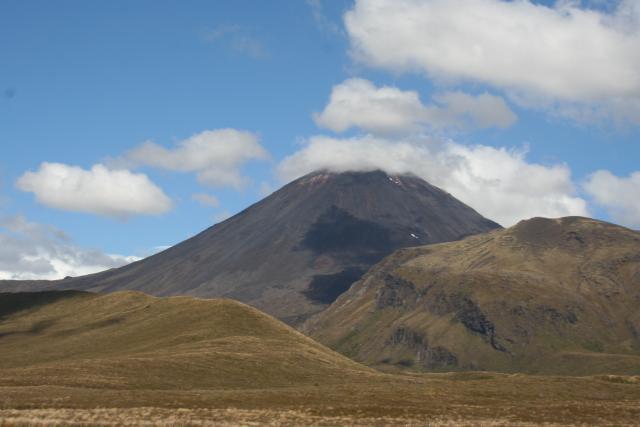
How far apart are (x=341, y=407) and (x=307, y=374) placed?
54.1m

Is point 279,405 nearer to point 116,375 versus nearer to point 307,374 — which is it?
point 116,375

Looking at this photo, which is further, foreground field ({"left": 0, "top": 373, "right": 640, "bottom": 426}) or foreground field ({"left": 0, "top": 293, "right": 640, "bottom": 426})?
foreground field ({"left": 0, "top": 293, "right": 640, "bottom": 426})

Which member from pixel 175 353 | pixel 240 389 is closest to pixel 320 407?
pixel 240 389

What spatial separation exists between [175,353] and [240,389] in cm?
3039

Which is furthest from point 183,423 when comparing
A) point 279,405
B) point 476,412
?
point 476,412

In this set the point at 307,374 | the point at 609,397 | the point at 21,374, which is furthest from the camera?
the point at 307,374

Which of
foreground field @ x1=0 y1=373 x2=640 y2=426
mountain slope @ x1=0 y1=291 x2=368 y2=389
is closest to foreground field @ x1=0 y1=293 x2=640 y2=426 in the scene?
foreground field @ x1=0 y1=373 x2=640 y2=426

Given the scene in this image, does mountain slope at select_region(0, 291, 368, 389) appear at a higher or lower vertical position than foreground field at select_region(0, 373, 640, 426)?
higher

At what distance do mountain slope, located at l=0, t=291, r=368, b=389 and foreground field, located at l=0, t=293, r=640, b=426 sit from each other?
1.06ft

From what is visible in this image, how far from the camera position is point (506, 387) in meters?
109

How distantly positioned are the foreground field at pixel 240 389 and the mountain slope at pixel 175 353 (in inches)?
12.7

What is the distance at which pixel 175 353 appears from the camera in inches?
5226

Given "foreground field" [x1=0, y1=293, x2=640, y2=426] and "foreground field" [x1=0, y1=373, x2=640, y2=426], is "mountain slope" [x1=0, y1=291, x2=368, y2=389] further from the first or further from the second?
"foreground field" [x1=0, y1=373, x2=640, y2=426]

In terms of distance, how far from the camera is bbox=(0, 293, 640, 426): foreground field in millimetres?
71938
